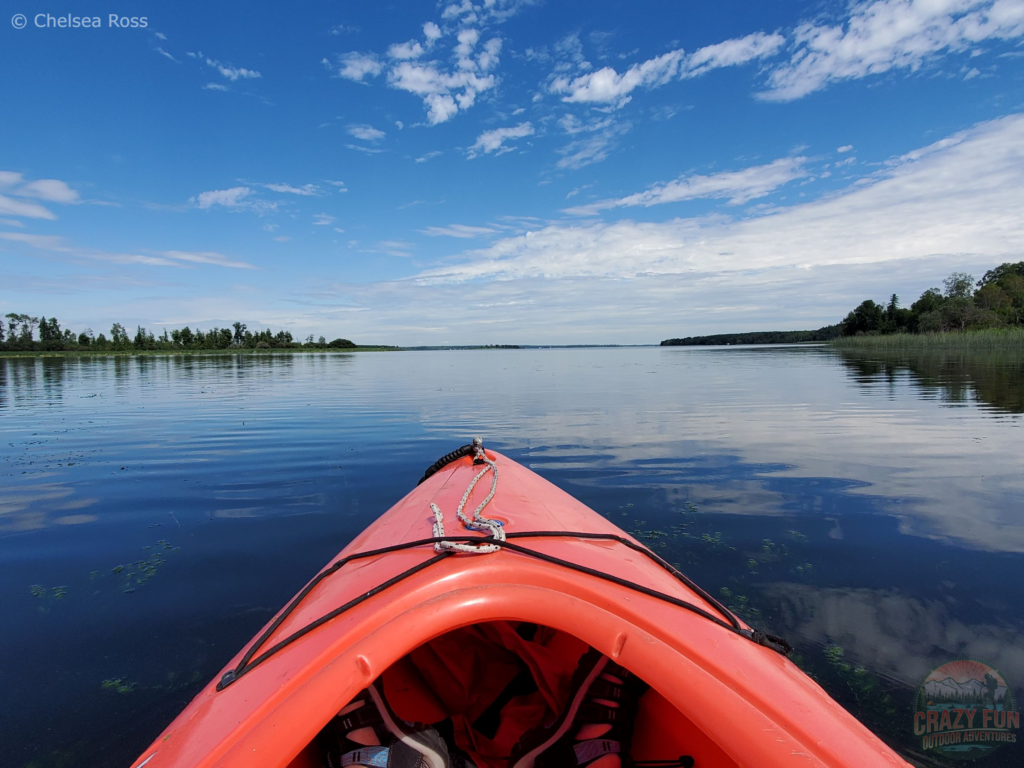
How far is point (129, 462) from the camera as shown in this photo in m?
8.07

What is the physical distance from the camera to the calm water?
9.86 ft

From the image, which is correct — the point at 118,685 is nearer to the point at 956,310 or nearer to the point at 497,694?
the point at 497,694

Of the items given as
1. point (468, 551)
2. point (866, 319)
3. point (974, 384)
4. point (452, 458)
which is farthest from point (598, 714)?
point (866, 319)

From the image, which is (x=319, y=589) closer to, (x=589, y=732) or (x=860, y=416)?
(x=589, y=732)

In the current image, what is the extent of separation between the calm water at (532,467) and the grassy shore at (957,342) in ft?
110

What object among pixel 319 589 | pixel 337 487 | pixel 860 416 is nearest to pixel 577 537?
pixel 319 589

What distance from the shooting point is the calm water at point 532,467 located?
3.01 m

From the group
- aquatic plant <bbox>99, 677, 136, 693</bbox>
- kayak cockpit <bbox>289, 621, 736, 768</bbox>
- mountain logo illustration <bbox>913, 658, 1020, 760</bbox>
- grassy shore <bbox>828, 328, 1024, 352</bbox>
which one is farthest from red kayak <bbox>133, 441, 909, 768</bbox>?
grassy shore <bbox>828, 328, 1024, 352</bbox>

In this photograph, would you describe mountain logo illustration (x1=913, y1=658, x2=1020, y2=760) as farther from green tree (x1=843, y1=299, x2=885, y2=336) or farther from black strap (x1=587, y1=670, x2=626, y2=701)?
green tree (x1=843, y1=299, x2=885, y2=336)

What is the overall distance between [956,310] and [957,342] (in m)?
20.6

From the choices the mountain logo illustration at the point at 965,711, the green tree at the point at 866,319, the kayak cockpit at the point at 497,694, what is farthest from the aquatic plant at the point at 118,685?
the green tree at the point at 866,319

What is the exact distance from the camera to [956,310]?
181 ft

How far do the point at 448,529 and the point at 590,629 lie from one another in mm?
875

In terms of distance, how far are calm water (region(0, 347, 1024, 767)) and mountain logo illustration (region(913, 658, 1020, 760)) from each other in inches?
2.7
